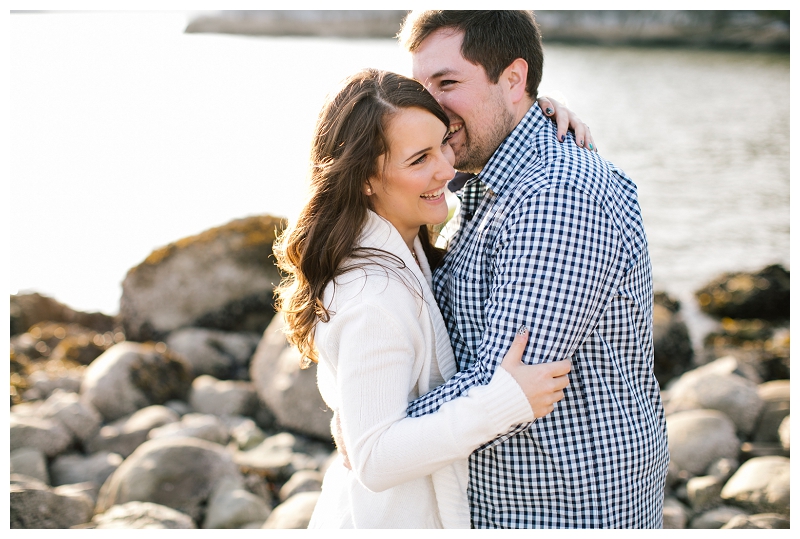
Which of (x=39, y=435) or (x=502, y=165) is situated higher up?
(x=502, y=165)

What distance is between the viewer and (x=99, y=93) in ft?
62.4

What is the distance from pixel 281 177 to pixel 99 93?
302 inches

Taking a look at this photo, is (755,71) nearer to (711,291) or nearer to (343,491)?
(711,291)

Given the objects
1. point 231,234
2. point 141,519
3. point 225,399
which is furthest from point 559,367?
point 231,234

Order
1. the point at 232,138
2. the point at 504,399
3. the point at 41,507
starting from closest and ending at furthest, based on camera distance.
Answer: the point at 504,399 < the point at 41,507 < the point at 232,138

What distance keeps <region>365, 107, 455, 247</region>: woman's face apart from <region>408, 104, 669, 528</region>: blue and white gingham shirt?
0.15 m

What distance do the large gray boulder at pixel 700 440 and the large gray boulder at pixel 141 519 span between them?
3093mm

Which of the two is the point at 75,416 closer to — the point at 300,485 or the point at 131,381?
the point at 131,381

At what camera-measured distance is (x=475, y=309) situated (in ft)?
6.82

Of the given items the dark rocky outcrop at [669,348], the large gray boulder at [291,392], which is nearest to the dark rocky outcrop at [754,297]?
the dark rocky outcrop at [669,348]

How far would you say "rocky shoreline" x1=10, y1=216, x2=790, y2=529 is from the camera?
4.24 metres

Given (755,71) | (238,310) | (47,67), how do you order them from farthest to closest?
(755,71) → (47,67) → (238,310)

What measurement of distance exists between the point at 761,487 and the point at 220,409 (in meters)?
4.13
